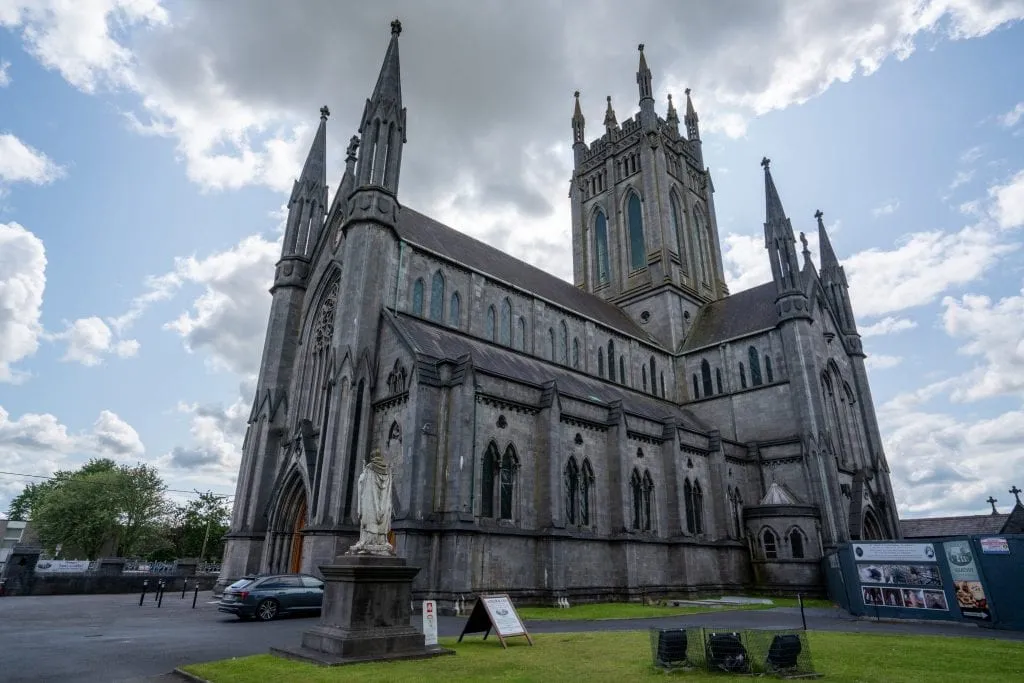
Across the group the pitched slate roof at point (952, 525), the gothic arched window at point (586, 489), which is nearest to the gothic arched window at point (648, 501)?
the gothic arched window at point (586, 489)

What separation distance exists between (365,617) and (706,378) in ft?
114

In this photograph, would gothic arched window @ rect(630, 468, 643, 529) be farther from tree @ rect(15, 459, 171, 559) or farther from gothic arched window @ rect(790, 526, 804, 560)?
tree @ rect(15, 459, 171, 559)

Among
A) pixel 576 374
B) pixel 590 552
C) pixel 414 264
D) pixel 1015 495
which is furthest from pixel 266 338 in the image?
pixel 1015 495

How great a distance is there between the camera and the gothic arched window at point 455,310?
1192 inches

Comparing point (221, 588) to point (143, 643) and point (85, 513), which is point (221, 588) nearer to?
point (143, 643)

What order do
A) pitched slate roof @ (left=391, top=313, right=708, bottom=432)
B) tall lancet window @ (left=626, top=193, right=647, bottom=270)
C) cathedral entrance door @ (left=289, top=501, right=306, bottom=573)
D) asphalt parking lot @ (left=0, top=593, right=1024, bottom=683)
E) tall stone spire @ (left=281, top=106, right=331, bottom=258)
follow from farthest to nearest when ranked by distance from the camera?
tall lancet window @ (left=626, top=193, right=647, bottom=270) → tall stone spire @ (left=281, top=106, right=331, bottom=258) → cathedral entrance door @ (left=289, top=501, right=306, bottom=573) → pitched slate roof @ (left=391, top=313, right=708, bottom=432) → asphalt parking lot @ (left=0, top=593, right=1024, bottom=683)

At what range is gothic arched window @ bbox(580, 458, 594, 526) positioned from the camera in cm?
2666

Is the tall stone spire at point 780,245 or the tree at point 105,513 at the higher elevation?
the tall stone spire at point 780,245

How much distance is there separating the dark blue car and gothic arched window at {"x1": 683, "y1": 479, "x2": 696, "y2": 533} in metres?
19.1

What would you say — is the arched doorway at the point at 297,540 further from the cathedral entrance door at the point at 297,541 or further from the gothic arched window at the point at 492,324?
the gothic arched window at the point at 492,324

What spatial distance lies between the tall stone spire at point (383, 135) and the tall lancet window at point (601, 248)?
26.2m

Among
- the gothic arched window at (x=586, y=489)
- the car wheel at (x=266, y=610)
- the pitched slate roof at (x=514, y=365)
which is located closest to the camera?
the car wheel at (x=266, y=610)

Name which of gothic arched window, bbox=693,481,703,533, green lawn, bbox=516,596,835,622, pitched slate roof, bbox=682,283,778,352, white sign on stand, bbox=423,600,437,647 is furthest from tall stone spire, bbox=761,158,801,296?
white sign on stand, bbox=423,600,437,647

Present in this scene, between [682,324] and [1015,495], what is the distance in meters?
22.1
